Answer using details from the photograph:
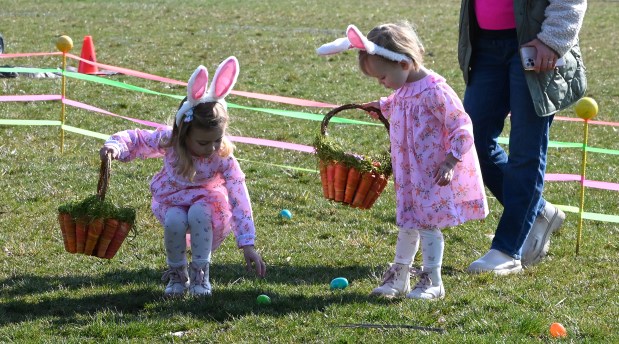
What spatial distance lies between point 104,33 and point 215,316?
1229 cm

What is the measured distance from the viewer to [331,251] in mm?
6059

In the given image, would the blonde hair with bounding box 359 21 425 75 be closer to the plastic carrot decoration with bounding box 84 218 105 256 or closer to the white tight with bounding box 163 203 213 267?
the white tight with bounding box 163 203 213 267

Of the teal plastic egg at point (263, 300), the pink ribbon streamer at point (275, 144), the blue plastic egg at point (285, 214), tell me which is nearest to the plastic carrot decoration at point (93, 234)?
the teal plastic egg at point (263, 300)

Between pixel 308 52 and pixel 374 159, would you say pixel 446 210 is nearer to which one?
pixel 374 159

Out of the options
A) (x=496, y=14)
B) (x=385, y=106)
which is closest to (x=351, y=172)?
(x=385, y=106)

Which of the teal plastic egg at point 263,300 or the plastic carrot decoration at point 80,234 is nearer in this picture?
the plastic carrot decoration at point 80,234

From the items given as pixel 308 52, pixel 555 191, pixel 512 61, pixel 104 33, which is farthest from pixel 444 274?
pixel 104 33

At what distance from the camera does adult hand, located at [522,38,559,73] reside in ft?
16.9

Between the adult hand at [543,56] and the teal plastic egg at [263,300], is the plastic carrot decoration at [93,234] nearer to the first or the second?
the teal plastic egg at [263,300]

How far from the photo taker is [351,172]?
5402 millimetres

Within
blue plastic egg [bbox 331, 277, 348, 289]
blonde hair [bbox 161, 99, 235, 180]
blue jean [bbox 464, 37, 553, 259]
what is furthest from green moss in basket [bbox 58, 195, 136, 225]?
blue jean [bbox 464, 37, 553, 259]

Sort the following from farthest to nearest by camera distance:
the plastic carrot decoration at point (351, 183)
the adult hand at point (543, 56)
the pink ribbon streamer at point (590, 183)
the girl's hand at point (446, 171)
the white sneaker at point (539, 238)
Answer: the pink ribbon streamer at point (590, 183)
the white sneaker at point (539, 238)
the plastic carrot decoration at point (351, 183)
the adult hand at point (543, 56)
the girl's hand at point (446, 171)

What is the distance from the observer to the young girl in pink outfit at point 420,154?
15.8 ft

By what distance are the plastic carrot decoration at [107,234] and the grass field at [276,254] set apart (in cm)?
29
